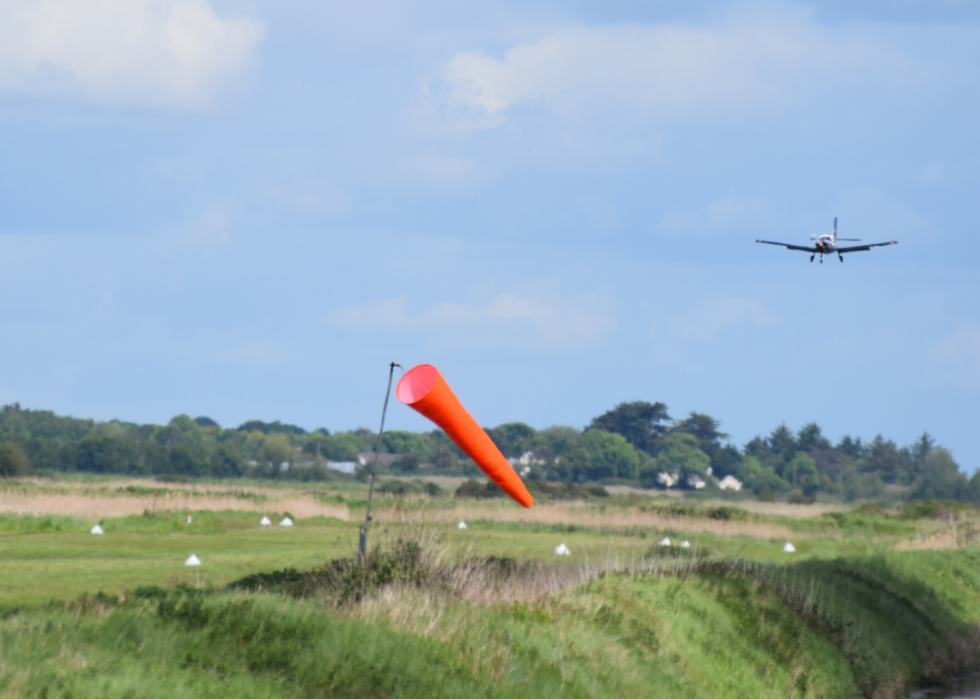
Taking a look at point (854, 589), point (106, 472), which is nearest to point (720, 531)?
point (854, 589)

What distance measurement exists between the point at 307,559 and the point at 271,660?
17477mm

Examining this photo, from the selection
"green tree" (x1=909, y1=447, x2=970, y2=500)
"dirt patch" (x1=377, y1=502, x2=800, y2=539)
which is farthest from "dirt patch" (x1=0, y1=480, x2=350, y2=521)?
"green tree" (x1=909, y1=447, x2=970, y2=500)

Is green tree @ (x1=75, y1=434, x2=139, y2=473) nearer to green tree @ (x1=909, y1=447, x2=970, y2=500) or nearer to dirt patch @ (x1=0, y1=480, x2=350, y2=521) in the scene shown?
dirt patch @ (x1=0, y1=480, x2=350, y2=521)

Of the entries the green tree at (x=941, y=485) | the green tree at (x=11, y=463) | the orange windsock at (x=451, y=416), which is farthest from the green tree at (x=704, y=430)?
the orange windsock at (x=451, y=416)

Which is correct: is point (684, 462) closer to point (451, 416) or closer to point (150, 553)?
point (150, 553)

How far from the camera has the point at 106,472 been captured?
130 m

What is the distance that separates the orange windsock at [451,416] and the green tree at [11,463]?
80.2m

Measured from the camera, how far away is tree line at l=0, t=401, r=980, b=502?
12988 cm

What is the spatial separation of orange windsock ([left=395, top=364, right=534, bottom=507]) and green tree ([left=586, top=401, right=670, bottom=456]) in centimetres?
17893

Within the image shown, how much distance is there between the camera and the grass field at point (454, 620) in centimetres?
988

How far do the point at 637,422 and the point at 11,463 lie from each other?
408 feet

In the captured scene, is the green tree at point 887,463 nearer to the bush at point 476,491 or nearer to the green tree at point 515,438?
the green tree at point 515,438

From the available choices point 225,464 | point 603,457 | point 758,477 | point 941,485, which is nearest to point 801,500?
point 941,485

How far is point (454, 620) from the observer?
1274 cm
